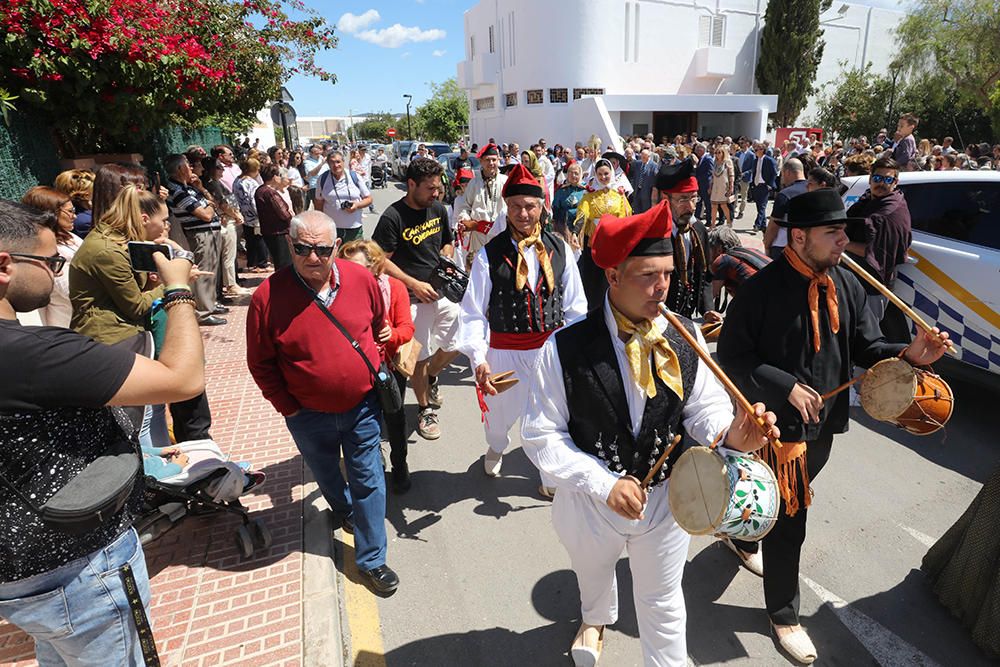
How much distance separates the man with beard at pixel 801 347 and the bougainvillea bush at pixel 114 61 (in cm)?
757

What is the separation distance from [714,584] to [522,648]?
3.83 feet

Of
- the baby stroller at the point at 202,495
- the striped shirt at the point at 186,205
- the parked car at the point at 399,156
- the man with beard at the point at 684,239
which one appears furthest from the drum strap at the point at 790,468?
the parked car at the point at 399,156

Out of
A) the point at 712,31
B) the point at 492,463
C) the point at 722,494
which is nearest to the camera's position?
the point at 722,494

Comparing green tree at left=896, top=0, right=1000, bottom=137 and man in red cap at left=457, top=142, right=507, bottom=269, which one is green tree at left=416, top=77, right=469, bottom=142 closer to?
green tree at left=896, top=0, right=1000, bottom=137

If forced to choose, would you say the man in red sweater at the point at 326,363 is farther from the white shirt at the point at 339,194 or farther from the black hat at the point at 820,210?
the white shirt at the point at 339,194

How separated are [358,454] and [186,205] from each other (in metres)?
5.75

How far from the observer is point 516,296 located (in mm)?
3736

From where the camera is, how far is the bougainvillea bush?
6312mm

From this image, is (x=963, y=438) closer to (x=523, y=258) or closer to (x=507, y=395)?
(x=507, y=395)

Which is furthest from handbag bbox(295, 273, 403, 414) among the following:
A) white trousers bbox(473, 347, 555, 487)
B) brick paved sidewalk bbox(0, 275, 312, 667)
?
brick paved sidewalk bbox(0, 275, 312, 667)

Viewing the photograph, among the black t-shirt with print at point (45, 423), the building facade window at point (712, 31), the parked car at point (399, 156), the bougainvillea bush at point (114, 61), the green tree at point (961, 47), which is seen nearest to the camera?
the black t-shirt with print at point (45, 423)

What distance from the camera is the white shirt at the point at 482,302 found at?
3.54 metres

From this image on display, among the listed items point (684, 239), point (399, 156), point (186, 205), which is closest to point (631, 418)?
point (684, 239)

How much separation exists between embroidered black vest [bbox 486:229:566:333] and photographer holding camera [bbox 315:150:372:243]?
4700mm
